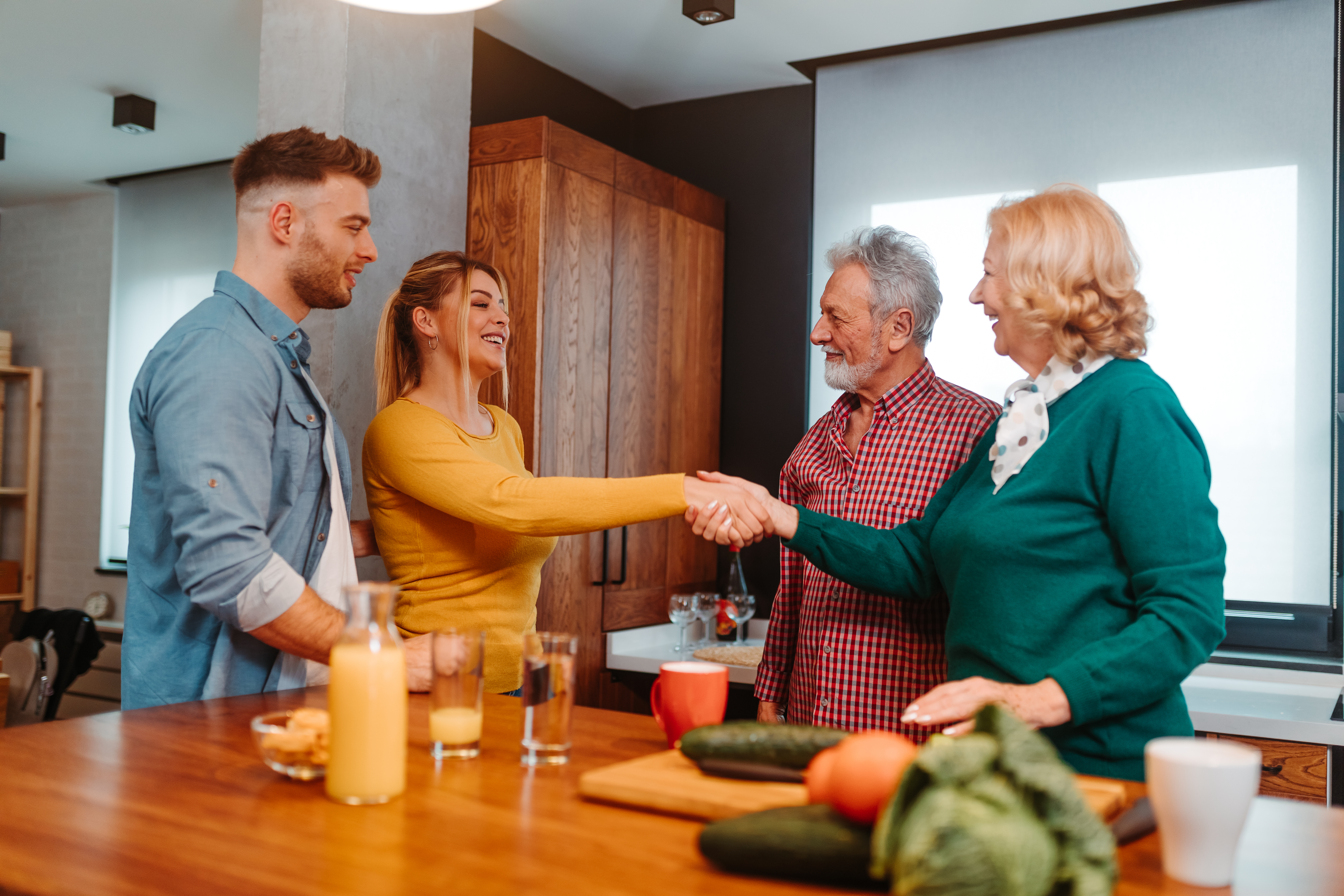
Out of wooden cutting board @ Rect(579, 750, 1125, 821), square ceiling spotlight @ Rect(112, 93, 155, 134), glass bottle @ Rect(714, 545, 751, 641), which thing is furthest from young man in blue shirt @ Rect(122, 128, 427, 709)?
square ceiling spotlight @ Rect(112, 93, 155, 134)

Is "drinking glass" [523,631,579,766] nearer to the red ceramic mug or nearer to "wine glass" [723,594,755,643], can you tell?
the red ceramic mug

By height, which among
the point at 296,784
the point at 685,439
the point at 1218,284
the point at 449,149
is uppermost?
the point at 449,149

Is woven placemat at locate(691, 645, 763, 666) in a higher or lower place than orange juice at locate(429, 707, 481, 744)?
lower

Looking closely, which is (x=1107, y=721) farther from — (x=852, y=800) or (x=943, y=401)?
(x=943, y=401)

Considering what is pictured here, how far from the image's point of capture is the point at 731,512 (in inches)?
73.0

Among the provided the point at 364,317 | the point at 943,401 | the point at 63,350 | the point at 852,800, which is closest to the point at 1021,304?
the point at 943,401

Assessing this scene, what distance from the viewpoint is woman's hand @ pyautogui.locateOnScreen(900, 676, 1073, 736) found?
1092mm

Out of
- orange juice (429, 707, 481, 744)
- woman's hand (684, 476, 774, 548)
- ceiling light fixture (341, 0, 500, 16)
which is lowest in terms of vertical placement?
orange juice (429, 707, 481, 744)

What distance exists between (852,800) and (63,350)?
233 inches

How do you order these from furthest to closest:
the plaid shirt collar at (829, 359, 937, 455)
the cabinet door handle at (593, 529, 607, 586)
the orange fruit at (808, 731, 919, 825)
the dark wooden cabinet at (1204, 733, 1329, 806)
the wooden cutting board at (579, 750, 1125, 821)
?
1. the cabinet door handle at (593, 529, 607, 586)
2. the dark wooden cabinet at (1204, 733, 1329, 806)
3. the plaid shirt collar at (829, 359, 937, 455)
4. the wooden cutting board at (579, 750, 1125, 821)
5. the orange fruit at (808, 731, 919, 825)

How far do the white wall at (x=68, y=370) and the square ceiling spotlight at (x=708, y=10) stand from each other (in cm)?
383

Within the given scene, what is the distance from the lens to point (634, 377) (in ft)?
10.7

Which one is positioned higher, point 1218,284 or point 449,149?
point 449,149

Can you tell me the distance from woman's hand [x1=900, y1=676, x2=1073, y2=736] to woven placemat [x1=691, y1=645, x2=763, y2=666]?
1.71 meters
